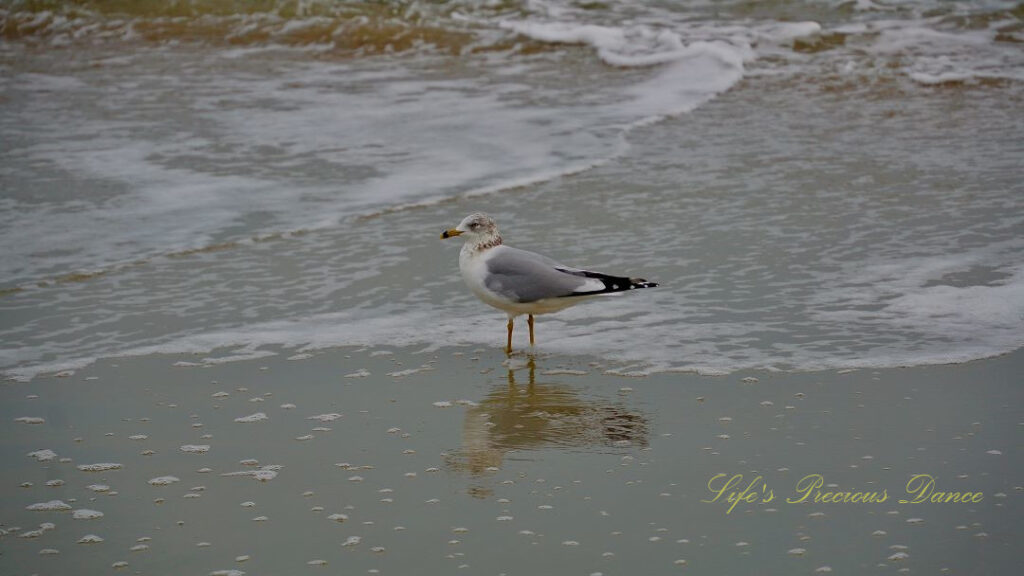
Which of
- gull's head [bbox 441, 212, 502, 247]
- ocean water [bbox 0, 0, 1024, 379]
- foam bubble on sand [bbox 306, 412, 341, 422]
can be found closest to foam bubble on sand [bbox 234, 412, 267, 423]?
foam bubble on sand [bbox 306, 412, 341, 422]

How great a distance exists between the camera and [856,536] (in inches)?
142

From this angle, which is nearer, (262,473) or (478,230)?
(262,473)

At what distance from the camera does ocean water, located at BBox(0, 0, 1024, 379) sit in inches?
225

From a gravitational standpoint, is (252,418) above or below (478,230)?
below

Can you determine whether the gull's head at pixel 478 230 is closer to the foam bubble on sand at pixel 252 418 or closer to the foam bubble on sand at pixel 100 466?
the foam bubble on sand at pixel 252 418

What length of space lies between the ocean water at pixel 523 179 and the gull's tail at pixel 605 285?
0.98 ft

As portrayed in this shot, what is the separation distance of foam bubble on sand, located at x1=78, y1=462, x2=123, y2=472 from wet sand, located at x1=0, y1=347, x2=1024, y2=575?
0.02m

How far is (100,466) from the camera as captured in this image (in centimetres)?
423

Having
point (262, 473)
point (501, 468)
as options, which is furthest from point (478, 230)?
point (262, 473)

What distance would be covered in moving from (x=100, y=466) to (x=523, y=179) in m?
4.85

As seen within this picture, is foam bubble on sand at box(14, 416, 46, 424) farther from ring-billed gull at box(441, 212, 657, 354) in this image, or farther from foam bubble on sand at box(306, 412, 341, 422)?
ring-billed gull at box(441, 212, 657, 354)

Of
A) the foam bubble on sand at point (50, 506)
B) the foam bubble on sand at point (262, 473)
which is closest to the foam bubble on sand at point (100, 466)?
the foam bubble on sand at point (50, 506)

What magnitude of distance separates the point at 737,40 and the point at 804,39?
0.74 m

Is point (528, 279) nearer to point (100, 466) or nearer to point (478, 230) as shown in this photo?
point (478, 230)
